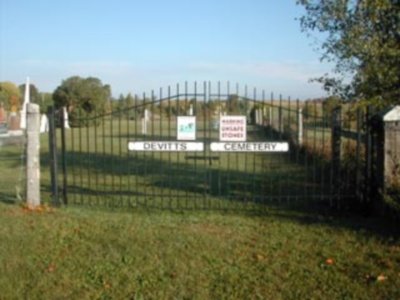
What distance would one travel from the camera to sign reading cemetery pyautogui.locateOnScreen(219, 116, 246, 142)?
827cm

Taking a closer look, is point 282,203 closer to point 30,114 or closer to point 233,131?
point 233,131

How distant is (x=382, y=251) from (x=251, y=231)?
179 cm

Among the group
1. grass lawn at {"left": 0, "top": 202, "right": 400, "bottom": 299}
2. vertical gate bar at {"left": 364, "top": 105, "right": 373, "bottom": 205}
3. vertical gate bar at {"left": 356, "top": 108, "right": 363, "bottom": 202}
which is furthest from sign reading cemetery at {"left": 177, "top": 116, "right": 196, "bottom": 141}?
vertical gate bar at {"left": 364, "top": 105, "right": 373, "bottom": 205}

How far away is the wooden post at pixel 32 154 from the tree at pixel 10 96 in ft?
166

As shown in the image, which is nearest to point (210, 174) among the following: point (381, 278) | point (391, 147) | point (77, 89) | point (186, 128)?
point (186, 128)

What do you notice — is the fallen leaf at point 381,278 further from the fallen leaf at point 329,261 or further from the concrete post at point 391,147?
the concrete post at point 391,147

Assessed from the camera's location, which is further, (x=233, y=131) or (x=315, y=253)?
(x=233, y=131)

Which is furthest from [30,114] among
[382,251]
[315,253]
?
[382,251]

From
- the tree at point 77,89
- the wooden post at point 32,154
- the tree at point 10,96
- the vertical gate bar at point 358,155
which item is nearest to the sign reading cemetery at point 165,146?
the wooden post at point 32,154

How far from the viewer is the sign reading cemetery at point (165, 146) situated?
324 inches

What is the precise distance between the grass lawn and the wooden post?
0.39 metres

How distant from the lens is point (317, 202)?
30.3ft

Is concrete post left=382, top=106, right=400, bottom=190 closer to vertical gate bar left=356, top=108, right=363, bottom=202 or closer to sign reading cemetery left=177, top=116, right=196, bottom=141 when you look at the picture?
vertical gate bar left=356, top=108, right=363, bottom=202

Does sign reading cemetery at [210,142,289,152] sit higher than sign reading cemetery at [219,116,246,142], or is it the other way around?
sign reading cemetery at [219,116,246,142]
